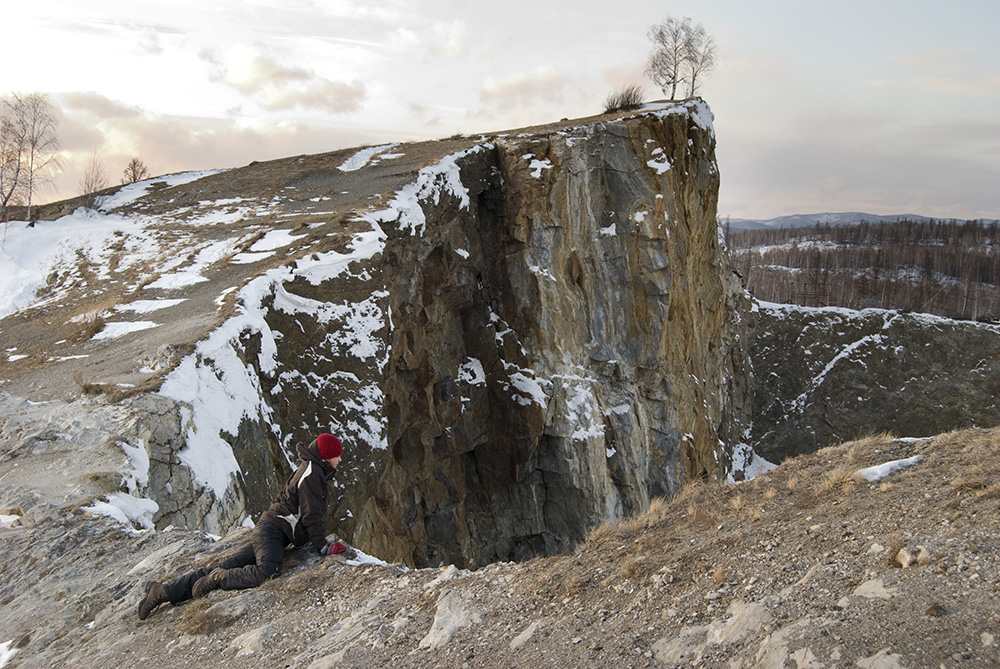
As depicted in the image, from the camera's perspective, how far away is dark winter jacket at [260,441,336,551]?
5.34 meters

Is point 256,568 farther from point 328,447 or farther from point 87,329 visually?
point 87,329

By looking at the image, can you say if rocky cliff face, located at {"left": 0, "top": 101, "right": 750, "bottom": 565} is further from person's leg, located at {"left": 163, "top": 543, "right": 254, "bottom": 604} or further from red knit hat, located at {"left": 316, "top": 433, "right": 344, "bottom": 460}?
red knit hat, located at {"left": 316, "top": 433, "right": 344, "bottom": 460}

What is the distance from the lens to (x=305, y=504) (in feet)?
17.5

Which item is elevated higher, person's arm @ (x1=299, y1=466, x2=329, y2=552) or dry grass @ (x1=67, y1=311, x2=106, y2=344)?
dry grass @ (x1=67, y1=311, x2=106, y2=344)

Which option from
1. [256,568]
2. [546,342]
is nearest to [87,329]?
[256,568]

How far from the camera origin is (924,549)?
12.8 ft

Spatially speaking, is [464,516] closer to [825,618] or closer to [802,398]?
[825,618]

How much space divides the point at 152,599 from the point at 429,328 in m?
11.6

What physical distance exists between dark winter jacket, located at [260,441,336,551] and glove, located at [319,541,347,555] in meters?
0.04

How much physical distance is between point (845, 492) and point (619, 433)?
14.1 m

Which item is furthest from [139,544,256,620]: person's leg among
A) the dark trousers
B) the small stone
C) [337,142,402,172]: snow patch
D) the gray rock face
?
the gray rock face

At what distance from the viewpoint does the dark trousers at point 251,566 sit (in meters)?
4.92

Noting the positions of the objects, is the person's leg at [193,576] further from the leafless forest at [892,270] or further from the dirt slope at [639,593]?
the leafless forest at [892,270]

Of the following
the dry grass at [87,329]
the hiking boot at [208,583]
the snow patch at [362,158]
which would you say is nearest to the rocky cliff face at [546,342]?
the snow patch at [362,158]
